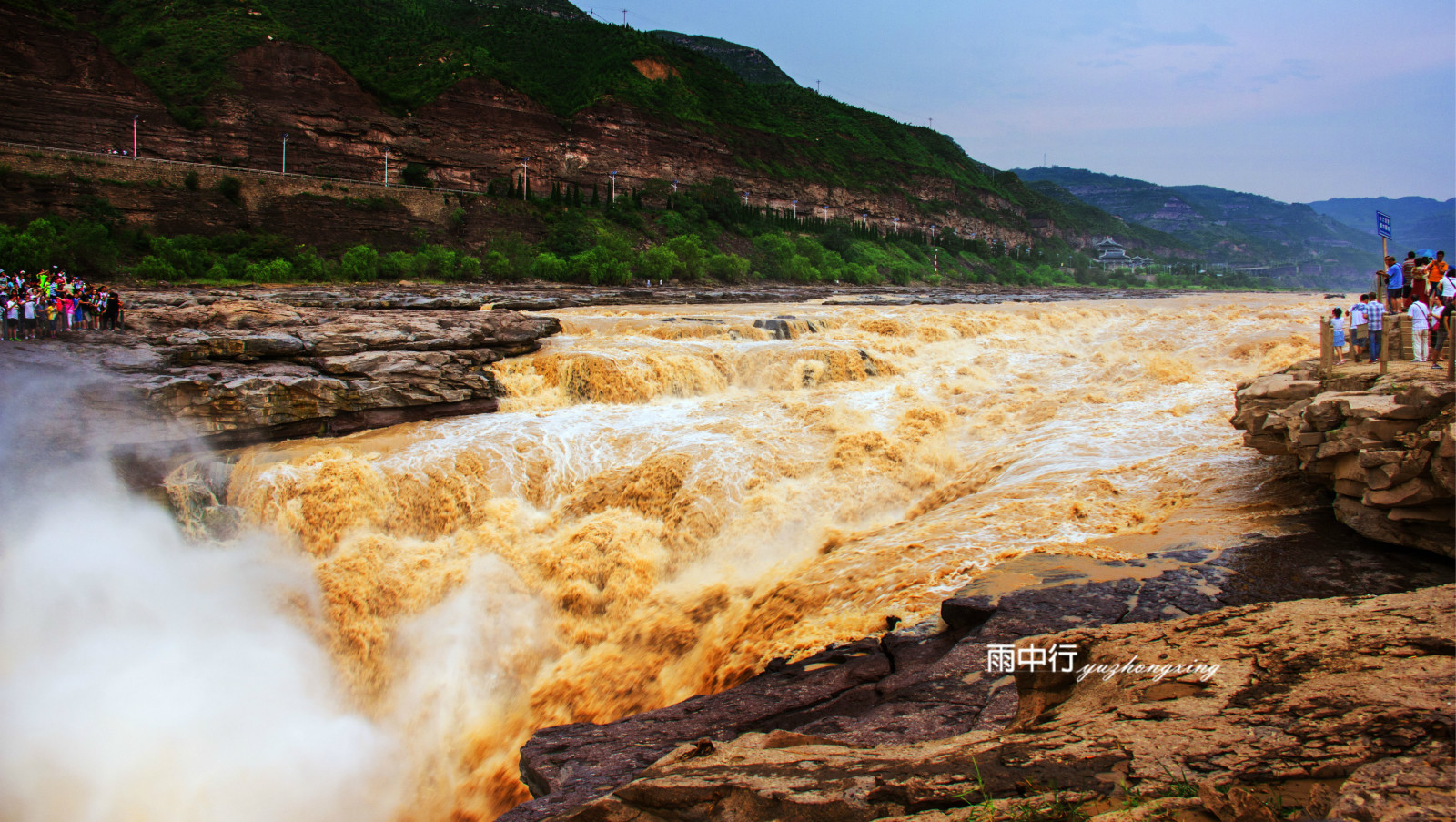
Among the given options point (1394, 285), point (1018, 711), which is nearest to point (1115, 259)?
point (1394, 285)

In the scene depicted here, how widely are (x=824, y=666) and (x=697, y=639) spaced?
7.25 ft

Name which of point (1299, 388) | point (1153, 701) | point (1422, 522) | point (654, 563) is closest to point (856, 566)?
point (654, 563)

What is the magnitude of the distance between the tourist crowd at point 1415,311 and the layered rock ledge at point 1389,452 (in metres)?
1.53

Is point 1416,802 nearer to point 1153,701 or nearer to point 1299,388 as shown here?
point 1153,701

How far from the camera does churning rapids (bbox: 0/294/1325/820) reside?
6.78 m

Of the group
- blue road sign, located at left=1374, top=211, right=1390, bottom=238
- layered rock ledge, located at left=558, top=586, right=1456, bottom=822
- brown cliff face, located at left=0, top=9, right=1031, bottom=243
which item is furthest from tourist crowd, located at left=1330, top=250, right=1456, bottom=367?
brown cliff face, located at left=0, top=9, right=1031, bottom=243

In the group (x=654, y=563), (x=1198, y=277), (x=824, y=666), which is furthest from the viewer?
(x=1198, y=277)

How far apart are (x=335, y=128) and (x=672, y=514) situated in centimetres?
6862

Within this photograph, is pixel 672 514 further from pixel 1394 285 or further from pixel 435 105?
pixel 435 105

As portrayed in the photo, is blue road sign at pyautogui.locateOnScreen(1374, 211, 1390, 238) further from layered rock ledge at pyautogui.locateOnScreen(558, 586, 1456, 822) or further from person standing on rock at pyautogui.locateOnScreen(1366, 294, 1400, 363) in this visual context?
layered rock ledge at pyautogui.locateOnScreen(558, 586, 1456, 822)

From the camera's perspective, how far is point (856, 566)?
844 centimetres

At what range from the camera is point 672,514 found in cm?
1082

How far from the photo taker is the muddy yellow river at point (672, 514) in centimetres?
752

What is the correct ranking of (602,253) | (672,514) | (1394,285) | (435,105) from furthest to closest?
(435,105) → (602,253) → (672,514) → (1394,285)
